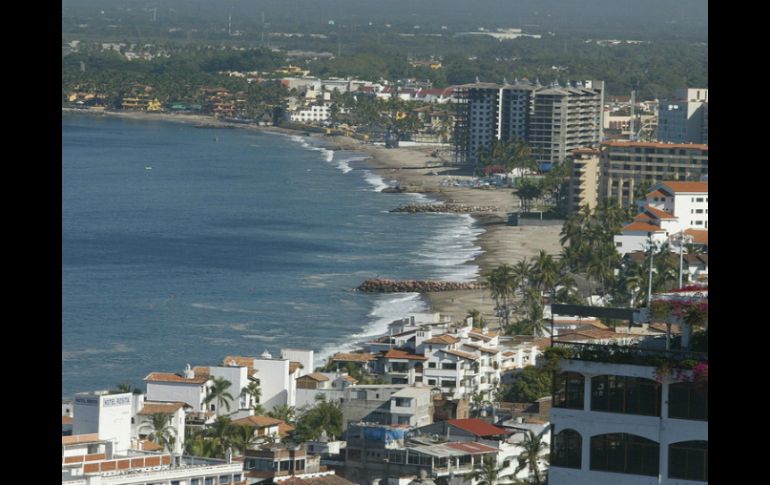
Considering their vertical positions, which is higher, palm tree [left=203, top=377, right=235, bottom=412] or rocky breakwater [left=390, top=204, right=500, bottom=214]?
palm tree [left=203, top=377, right=235, bottom=412]

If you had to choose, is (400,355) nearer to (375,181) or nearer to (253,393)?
(253,393)

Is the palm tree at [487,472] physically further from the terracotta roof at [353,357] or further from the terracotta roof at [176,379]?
the terracotta roof at [353,357]

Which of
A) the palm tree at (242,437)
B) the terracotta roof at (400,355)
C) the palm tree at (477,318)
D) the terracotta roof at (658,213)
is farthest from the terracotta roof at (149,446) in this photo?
the terracotta roof at (658,213)

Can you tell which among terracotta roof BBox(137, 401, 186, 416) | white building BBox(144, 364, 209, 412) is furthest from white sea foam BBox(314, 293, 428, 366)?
terracotta roof BBox(137, 401, 186, 416)

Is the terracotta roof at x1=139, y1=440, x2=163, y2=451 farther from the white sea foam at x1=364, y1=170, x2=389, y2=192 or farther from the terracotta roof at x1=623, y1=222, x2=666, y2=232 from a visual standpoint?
the white sea foam at x1=364, y1=170, x2=389, y2=192

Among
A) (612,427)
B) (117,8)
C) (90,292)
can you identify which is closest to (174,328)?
(90,292)
